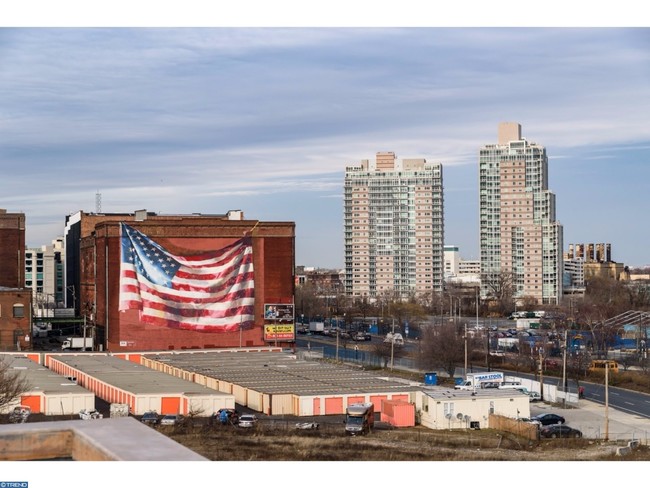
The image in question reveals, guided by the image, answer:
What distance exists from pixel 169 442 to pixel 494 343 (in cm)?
6112

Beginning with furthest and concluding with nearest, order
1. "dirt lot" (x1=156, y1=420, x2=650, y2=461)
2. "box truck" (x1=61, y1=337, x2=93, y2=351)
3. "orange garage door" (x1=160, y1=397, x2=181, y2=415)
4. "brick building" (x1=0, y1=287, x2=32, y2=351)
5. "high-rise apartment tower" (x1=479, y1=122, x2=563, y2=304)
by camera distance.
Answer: "high-rise apartment tower" (x1=479, y1=122, x2=563, y2=304) → "box truck" (x1=61, y1=337, x2=93, y2=351) → "brick building" (x1=0, y1=287, x2=32, y2=351) → "orange garage door" (x1=160, y1=397, x2=181, y2=415) → "dirt lot" (x1=156, y1=420, x2=650, y2=461)

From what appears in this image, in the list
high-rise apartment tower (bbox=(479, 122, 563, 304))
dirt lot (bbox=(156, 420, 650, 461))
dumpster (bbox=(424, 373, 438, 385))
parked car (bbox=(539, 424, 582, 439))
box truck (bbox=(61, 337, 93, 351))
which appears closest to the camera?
dirt lot (bbox=(156, 420, 650, 461))

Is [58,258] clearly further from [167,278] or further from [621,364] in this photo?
[621,364]

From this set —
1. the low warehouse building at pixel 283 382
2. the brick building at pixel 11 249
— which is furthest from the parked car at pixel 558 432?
the brick building at pixel 11 249

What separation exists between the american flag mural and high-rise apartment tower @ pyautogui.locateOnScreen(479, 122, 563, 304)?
3141 inches

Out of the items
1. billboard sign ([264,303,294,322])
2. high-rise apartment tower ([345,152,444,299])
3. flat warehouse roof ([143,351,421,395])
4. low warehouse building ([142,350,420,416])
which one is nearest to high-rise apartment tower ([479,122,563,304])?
high-rise apartment tower ([345,152,444,299])

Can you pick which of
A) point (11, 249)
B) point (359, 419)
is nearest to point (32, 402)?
point (359, 419)

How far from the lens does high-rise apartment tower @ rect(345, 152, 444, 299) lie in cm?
13825

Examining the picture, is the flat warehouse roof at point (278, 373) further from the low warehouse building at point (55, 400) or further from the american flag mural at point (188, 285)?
the low warehouse building at point (55, 400)

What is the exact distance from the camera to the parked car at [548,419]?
35.2m

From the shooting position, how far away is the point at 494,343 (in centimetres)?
7350

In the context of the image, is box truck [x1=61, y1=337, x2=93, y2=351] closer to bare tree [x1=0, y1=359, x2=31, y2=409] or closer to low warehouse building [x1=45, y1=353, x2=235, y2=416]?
low warehouse building [x1=45, y1=353, x2=235, y2=416]

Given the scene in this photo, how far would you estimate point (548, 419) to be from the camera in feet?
116

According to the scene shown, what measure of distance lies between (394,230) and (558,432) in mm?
107206
